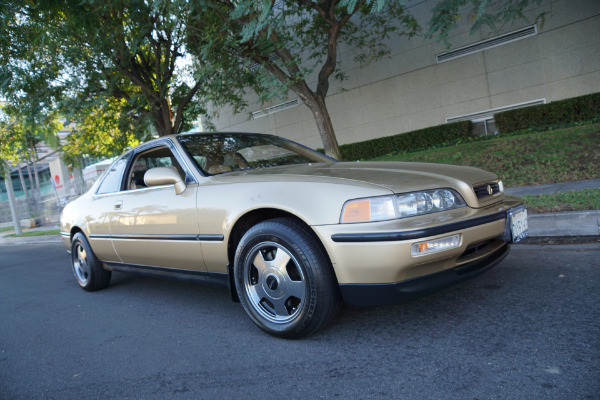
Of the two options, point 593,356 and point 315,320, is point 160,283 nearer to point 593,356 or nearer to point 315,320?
point 315,320

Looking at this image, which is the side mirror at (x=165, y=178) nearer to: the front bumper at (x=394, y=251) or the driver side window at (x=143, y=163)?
the driver side window at (x=143, y=163)

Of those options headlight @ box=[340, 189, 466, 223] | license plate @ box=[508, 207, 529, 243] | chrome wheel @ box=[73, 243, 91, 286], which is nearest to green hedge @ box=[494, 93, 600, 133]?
license plate @ box=[508, 207, 529, 243]

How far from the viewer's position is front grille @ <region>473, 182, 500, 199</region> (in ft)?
9.52

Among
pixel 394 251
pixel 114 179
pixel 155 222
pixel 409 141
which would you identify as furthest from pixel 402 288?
pixel 409 141

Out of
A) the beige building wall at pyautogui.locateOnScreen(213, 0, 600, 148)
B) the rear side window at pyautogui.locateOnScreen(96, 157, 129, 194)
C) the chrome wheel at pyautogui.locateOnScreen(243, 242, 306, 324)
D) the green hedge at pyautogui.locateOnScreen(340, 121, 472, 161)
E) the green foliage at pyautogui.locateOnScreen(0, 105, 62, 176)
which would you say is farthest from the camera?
the green hedge at pyautogui.locateOnScreen(340, 121, 472, 161)

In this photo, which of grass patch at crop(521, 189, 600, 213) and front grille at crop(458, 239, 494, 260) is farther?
grass patch at crop(521, 189, 600, 213)

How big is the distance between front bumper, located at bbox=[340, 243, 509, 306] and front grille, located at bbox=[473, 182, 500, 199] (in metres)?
0.58

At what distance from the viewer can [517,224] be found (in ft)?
9.59

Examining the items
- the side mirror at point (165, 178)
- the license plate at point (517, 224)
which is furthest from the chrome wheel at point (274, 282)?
the license plate at point (517, 224)

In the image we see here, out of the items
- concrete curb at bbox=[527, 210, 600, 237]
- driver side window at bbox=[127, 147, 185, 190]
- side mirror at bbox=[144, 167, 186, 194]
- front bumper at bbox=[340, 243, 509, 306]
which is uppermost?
driver side window at bbox=[127, 147, 185, 190]

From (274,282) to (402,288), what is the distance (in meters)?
0.85

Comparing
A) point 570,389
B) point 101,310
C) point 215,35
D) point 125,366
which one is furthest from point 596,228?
point 215,35

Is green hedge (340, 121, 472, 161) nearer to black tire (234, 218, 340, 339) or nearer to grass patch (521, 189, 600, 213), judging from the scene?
grass patch (521, 189, 600, 213)

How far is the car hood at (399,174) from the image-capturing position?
2609 millimetres
